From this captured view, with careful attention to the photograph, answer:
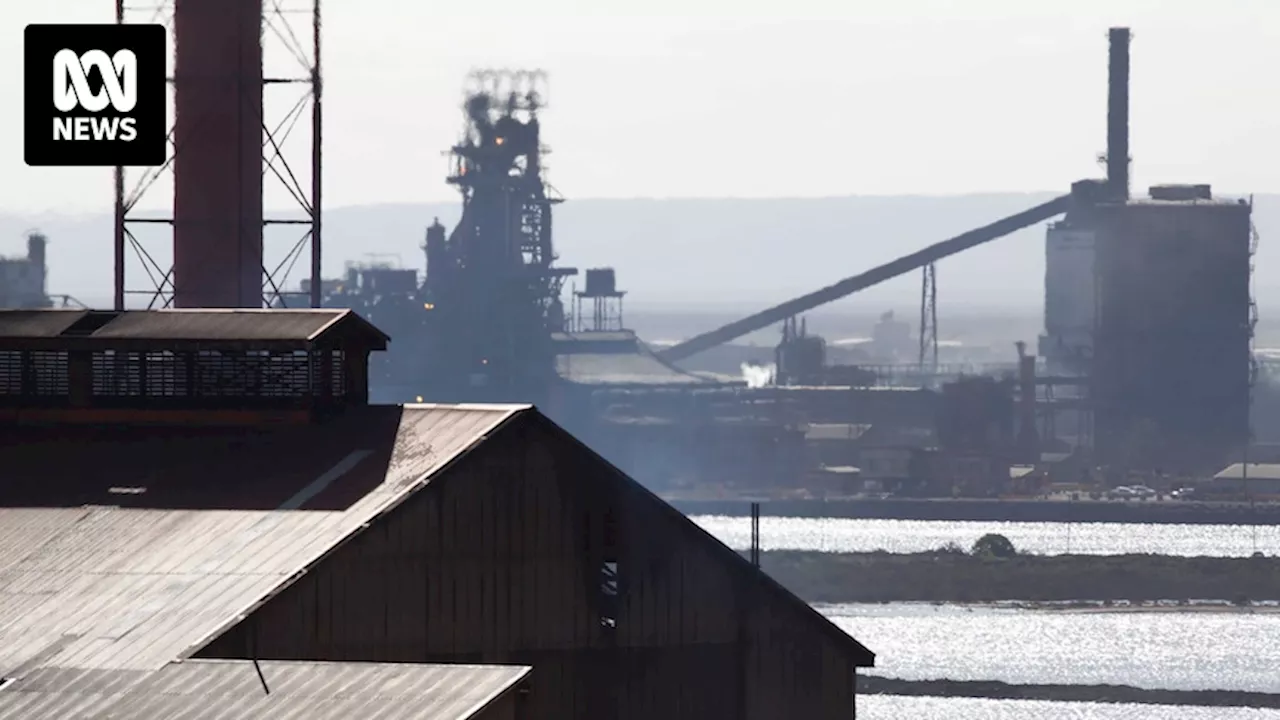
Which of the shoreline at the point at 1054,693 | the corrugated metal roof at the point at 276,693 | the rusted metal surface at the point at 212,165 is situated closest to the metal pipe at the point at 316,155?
the rusted metal surface at the point at 212,165

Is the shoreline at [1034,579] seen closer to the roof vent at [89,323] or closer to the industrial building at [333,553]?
the roof vent at [89,323]

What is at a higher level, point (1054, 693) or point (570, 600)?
point (570, 600)

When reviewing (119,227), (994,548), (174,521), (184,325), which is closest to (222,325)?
(184,325)

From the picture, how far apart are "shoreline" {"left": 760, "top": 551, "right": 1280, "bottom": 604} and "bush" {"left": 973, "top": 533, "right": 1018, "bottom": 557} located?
3.63m

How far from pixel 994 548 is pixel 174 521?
132516 mm

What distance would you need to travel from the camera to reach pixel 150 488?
35.6 metres

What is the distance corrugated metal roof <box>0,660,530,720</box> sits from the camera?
970 inches

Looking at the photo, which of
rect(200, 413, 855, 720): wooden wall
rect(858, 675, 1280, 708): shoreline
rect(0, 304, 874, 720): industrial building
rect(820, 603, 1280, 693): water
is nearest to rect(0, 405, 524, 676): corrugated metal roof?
rect(0, 304, 874, 720): industrial building

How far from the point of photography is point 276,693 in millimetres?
25328

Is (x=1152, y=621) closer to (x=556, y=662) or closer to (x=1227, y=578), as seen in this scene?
(x=1227, y=578)

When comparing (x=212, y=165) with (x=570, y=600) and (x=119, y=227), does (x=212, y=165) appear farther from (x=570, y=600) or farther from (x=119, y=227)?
(x=570, y=600)

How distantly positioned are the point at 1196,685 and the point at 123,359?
251 feet

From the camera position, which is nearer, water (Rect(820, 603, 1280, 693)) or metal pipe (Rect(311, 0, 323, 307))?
metal pipe (Rect(311, 0, 323, 307))

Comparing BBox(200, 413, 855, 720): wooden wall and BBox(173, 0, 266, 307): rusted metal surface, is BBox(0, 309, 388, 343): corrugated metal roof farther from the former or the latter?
BBox(173, 0, 266, 307): rusted metal surface
